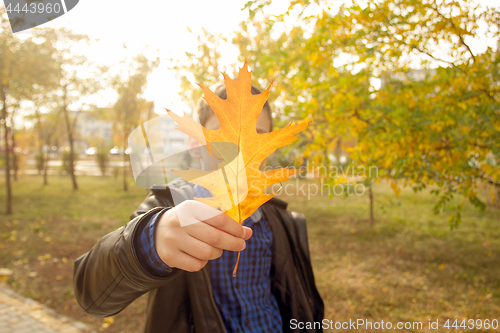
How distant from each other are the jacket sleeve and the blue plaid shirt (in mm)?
393

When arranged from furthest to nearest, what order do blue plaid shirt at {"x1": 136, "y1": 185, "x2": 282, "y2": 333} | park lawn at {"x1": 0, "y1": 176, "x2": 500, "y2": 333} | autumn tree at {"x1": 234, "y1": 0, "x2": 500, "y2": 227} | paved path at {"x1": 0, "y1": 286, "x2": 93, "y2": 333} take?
park lawn at {"x1": 0, "y1": 176, "x2": 500, "y2": 333}, paved path at {"x1": 0, "y1": 286, "x2": 93, "y2": 333}, autumn tree at {"x1": 234, "y1": 0, "x2": 500, "y2": 227}, blue plaid shirt at {"x1": 136, "y1": 185, "x2": 282, "y2": 333}

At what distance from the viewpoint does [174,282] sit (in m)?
1.19

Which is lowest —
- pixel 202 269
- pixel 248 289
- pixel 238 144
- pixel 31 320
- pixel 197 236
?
pixel 31 320

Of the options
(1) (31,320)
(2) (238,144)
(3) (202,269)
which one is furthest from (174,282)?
(1) (31,320)

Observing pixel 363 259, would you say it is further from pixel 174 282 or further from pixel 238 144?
pixel 238 144

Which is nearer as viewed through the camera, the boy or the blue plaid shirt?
the boy

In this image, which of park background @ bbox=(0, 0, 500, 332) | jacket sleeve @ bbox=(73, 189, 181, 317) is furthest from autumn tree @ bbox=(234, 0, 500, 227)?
jacket sleeve @ bbox=(73, 189, 181, 317)

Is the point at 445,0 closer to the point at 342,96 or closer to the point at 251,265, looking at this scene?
the point at 342,96

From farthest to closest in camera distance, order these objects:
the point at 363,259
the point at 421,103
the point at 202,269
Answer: the point at 363,259 < the point at 421,103 < the point at 202,269

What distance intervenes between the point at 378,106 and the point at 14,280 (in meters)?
5.43

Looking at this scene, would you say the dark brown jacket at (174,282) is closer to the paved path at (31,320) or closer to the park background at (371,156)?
the park background at (371,156)

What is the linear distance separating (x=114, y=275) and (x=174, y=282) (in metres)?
0.35

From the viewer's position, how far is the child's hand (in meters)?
0.56

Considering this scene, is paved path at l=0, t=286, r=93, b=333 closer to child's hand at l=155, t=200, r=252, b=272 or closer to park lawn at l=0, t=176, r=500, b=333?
park lawn at l=0, t=176, r=500, b=333
